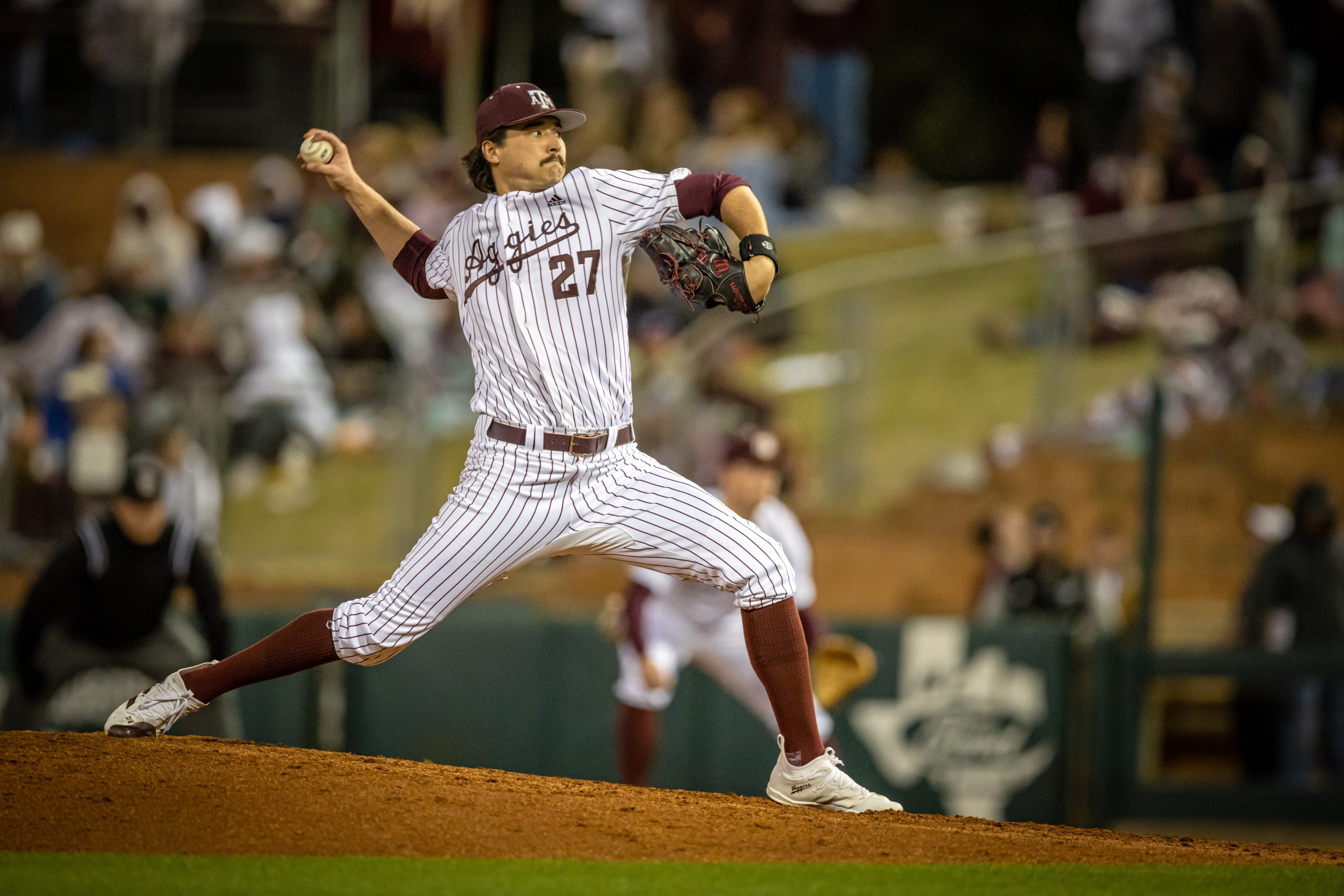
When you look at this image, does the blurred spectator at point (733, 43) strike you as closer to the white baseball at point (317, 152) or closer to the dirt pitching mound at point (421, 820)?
the white baseball at point (317, 152)

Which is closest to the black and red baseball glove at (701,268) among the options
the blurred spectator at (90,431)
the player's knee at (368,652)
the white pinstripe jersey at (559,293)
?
the white pinstripe jersey at (559,293)

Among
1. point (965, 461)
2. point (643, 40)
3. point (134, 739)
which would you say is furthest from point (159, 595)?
point (643, 40)

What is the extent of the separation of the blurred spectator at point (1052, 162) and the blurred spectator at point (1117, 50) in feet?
1.21

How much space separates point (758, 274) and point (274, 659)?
191 centimetres

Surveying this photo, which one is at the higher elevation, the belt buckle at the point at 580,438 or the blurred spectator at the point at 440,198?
the blurred spectator at the point at 440,198

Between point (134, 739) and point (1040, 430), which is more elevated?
point (1040, 430)

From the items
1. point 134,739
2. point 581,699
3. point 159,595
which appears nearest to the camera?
point 134,739

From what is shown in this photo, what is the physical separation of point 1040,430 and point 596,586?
9.95ft

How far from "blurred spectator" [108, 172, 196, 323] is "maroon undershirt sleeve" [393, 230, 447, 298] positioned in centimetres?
670

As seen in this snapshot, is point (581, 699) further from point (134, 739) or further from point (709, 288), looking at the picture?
point (709, 288)

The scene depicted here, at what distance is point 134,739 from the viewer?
5.55 meters

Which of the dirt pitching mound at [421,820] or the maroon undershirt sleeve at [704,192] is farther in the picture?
the maroon undershirt sleeve at [704,192]

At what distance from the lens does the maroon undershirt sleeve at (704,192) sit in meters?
4.85

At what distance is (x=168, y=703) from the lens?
537 centimetres
